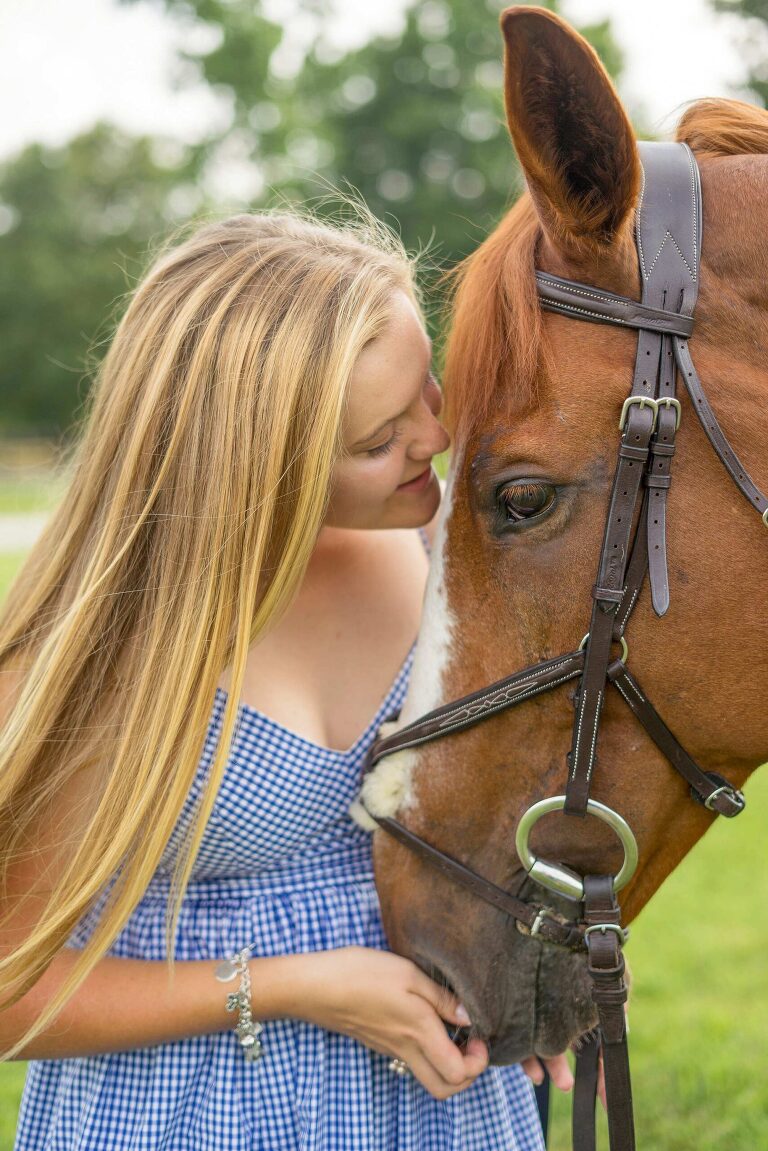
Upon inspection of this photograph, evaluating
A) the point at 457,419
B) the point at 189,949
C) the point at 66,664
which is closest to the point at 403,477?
the point at 457,419

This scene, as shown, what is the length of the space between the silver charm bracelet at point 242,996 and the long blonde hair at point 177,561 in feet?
0.38

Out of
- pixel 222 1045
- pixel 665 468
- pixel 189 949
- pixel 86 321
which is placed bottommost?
pixel 86 321

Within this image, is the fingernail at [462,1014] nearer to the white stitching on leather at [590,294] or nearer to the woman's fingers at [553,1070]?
the woman's fingers at [553,1070]

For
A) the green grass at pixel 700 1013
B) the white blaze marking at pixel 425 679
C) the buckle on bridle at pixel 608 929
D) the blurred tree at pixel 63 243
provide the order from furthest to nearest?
the blurred tree at pixel 63 243, the green grass at pixel 700 1013, the white blaze marking at pixel 425 679, the buckle on bridle at pixel 608 929

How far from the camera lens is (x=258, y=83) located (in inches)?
995

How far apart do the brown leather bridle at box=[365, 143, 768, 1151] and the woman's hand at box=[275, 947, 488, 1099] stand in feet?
0.66

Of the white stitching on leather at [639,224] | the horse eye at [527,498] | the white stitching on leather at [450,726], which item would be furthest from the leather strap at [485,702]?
the white stitching on leather at [639,224]

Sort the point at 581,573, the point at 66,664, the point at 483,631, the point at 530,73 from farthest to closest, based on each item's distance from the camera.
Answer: the point at 66,664 → the point at 483,631 → the point at 581,573 → the point at 530,73

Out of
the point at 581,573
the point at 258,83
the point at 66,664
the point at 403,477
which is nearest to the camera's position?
the point at 581,573

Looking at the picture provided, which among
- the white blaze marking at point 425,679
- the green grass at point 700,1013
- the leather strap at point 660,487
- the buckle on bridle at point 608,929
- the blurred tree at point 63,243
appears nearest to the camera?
the leather strap at point 660,487

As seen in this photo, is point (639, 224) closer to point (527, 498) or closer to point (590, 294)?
point (590, 294)

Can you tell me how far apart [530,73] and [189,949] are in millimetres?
1603

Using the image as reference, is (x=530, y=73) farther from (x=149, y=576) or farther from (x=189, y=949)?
(x=189, y=949)

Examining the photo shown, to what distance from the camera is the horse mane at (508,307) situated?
1545 millimetres
